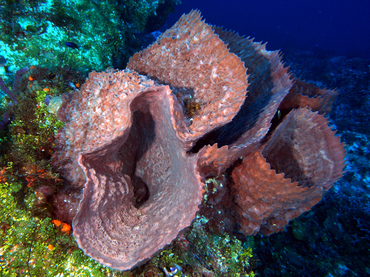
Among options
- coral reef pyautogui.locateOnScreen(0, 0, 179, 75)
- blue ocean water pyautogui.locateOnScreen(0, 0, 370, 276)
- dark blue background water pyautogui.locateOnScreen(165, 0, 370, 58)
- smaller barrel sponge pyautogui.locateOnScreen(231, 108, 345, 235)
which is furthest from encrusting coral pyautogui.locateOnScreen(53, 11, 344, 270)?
dark blue background water pyautogui.locateOnScreen(165, 0, 370, 58)

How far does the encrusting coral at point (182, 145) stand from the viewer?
170cm

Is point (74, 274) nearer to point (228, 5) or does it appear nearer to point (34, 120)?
point (34, 120)

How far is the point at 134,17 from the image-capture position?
229 inches

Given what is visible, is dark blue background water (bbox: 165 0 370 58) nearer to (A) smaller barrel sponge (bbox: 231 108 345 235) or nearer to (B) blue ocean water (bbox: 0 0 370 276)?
(B) blue ocean water (bbox: 0 0 370 276)

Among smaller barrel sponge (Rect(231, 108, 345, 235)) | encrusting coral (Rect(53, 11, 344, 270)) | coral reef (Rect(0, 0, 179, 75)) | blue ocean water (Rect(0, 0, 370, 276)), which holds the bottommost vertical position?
blue ocean water (Rect(0, 0, 370, 276))

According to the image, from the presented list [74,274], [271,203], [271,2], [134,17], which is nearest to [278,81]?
[271,203]

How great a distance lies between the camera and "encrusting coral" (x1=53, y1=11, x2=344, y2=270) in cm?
170

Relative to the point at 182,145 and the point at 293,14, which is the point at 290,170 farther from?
the point at 293,14

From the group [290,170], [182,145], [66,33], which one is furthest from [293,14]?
[182,145]

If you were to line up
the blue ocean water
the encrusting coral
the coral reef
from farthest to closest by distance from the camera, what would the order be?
the coral reef
the blue ocean water
the encrusting coral

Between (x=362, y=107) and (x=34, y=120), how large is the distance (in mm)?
11535

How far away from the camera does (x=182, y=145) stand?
1841 millimetres

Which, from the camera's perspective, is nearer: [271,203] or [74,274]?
[74,274]

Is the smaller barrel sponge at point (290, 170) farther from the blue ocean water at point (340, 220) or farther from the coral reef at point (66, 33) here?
the coral reef at point (66, 33)
